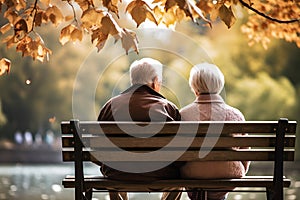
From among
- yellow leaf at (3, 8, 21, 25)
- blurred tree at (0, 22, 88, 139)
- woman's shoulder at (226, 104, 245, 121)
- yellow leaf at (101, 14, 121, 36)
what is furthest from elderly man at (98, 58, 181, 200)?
blurred tree at (0, 22, 88, 139)

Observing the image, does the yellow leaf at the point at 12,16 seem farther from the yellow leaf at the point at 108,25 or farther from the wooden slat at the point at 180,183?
the wooden slat at the point at 180,183

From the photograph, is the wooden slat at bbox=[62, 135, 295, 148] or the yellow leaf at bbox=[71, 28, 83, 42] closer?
the wooden slat at bbox=[62, 135, 295, 148]

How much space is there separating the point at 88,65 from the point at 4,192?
21866 millimetres

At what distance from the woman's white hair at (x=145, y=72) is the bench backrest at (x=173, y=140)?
0.54 m

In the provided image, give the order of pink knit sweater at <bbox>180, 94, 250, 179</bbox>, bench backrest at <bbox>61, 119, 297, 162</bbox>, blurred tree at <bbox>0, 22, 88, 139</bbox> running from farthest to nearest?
blurred tree at <bbox>0, 22, 88, 139</bbox>, pink knit sweater at <bbox>180, 94, 250, 179</bbox>, bench backrest at <bbox>61, 119, 297, 162</bbox>

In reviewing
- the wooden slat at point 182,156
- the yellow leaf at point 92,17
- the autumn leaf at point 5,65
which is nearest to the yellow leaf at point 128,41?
the yellow leaf at point 92,17

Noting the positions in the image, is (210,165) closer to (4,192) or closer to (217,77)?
(217,77)

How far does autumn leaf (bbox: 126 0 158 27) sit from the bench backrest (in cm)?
68

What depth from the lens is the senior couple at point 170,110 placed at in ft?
20.1

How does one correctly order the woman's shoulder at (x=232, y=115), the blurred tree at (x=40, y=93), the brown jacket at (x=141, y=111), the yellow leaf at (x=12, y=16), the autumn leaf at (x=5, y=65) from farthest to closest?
1. the blurred tree at (x=40, y=93)
2. the autumn leaf at (x=5, y=65)
3. the yellow leaf at (x=12, y=16)
4. the woman's shoulder at (x=232, y=115)
5. the brown jacket at (x=141, y=111)

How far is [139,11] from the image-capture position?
18.8 ft

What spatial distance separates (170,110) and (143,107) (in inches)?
7.2

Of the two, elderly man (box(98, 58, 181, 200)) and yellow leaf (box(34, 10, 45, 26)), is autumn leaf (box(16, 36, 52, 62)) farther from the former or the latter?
elderly man (box(98, 58, 181, 200))

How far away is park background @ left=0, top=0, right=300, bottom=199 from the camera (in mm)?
31531
